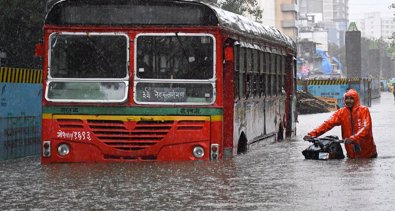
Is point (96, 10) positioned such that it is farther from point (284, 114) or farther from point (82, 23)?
point (284, 114)

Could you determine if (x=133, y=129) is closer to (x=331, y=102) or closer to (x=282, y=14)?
(x=331, y=102)

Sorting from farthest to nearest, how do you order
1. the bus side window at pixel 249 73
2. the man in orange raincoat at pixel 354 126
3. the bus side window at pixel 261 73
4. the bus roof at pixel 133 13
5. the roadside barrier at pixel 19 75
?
the roadside barrier at pixel 19 75 → the bus side window at pixel 261 73 → the bus side window at pixel 249 73 → the man in orange raincoat at pixel 354 126 → the bus roof at pixel 133 13

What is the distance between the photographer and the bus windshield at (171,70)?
16016mm

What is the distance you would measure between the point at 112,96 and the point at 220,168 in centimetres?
214

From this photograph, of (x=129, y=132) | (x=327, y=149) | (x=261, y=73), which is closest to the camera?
(x=129, y=132)

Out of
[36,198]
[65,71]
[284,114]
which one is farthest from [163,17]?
[284,114]

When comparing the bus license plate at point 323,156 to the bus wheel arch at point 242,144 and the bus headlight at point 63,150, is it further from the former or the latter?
the bus headlight at point 63,150

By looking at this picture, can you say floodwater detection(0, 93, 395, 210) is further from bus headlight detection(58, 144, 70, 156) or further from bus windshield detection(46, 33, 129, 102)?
bus windshield detection(46, 33, 129, 102)

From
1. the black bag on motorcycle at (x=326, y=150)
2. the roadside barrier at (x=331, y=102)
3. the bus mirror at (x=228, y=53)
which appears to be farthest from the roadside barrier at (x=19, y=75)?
the roadside barrier at (x=331, y=102)

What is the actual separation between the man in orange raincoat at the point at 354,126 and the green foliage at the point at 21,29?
17.4 m

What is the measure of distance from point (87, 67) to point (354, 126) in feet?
14.2

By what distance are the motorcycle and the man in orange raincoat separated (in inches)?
4.3

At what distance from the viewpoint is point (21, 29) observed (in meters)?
33.6

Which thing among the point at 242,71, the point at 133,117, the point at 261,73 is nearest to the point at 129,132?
the point at 133,117
